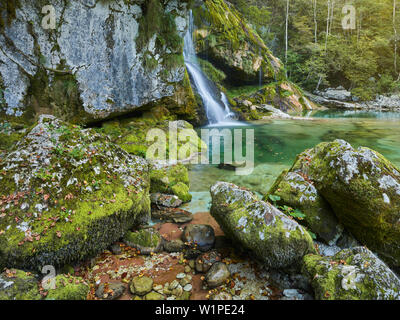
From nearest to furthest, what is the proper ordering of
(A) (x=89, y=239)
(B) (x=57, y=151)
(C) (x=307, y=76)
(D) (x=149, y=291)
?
(D) (x=149, y=291), (A) (x=89, y=239), (B) (x=57, y=151), (C) (x=307, y=76)

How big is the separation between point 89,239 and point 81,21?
678 centimetres

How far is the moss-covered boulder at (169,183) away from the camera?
4.98m

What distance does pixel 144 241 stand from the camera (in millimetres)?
3316

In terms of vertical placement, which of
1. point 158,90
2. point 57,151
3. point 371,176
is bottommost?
point 371,176

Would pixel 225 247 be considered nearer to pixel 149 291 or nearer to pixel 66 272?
pixel 149 291

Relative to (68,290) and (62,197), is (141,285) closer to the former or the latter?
(68,290)

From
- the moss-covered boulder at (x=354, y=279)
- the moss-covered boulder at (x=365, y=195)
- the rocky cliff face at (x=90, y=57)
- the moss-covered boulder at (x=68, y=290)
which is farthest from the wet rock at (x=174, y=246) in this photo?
the rocky cliff face at (x=90, y=57)

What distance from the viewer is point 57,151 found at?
10.8 ft

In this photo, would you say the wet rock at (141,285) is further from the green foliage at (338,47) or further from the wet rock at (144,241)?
the green foliage at (338,47)

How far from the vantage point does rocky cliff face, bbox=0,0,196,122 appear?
604 centimetres

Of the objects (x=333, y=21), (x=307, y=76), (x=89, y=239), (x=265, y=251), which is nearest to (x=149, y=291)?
(x=89, y=239)

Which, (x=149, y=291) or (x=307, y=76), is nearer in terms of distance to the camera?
(x=149, y=291)

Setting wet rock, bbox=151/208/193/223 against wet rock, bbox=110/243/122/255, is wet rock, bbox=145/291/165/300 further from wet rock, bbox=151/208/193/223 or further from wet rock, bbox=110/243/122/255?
wet rock, bbox=151/208/193/223

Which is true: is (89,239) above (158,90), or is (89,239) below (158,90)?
below
